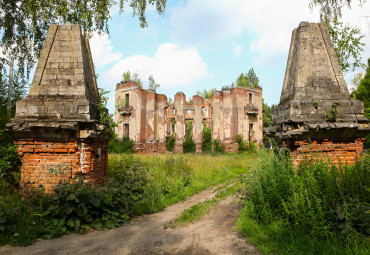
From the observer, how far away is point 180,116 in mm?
26312

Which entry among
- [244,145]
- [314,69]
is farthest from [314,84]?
[244,145]

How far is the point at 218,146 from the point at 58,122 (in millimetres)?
21210

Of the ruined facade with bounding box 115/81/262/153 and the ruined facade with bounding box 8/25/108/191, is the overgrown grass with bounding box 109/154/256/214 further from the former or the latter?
the ruined facade with bounding box 115/81/262/153

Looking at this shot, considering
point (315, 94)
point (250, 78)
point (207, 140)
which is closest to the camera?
point (315, 94)

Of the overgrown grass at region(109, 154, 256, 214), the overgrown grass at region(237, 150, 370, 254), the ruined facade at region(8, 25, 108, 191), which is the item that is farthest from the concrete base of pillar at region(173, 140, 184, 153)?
the overgrown grass at region(237, 150, 370, 254)

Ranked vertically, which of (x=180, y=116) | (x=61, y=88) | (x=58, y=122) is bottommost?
(x=58, y=122)

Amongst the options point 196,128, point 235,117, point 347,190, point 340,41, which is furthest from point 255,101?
point 347,190

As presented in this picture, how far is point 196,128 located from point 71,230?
2192 centimetres

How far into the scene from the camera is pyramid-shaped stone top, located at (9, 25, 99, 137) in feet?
18.5

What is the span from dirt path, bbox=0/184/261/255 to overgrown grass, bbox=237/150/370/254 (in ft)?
1.37

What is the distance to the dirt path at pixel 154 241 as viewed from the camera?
12.8ft

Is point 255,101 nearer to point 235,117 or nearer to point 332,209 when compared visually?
point 235,117

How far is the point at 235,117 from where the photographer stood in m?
26.0

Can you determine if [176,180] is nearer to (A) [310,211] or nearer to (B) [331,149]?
(B) [331,149]
